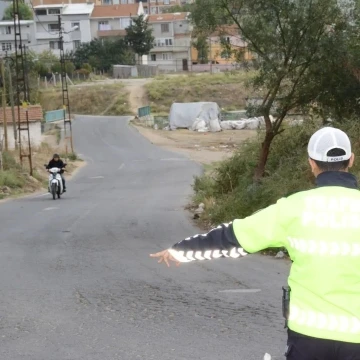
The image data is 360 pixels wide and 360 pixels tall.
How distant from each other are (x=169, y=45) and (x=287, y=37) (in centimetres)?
10268

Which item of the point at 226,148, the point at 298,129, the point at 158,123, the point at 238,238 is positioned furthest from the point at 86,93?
the point at 238,238

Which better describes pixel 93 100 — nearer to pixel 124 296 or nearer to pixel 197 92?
pixel 197 92

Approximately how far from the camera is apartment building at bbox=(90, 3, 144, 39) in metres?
118

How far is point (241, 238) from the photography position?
393cm

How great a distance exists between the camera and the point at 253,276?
10.6 metres

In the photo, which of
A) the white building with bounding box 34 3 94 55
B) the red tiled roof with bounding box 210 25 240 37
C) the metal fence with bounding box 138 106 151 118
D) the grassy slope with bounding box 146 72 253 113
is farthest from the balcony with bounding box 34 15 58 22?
the red tiled roof with bounding box 210 25 240 37

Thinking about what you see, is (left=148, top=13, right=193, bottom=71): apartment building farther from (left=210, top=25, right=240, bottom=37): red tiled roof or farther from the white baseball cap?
the white baseball cap

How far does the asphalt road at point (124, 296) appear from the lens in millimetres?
7211

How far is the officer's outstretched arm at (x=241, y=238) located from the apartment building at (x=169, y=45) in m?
113

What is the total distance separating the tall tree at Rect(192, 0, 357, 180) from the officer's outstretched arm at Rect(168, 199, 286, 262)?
493 inches

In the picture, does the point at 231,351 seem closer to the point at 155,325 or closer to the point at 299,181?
the point at 155,325

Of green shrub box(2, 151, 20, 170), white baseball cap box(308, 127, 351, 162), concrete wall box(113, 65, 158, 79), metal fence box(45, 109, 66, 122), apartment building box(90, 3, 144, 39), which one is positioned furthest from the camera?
apartment building box(90, 3, 144, 39)

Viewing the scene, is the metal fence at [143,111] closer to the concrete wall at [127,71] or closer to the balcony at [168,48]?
the concrete wall at [127,71]

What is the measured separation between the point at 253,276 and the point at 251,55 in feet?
25.5
